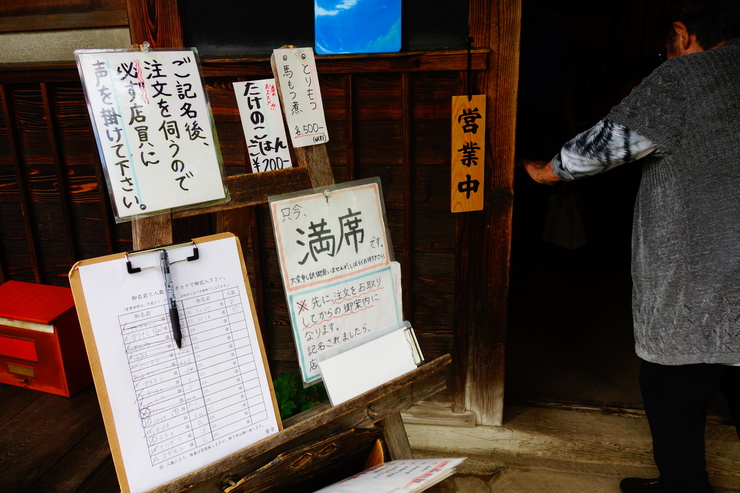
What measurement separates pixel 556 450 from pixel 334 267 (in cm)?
259

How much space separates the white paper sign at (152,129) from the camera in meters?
1.58

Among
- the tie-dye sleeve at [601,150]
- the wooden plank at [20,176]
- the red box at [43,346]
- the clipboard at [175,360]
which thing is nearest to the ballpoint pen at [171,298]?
the clipboard at [175,360]

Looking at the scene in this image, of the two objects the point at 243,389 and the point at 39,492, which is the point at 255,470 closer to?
the point at 243,389

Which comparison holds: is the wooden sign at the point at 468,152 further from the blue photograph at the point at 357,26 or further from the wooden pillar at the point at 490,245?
the blue photograph at the point at 357,26

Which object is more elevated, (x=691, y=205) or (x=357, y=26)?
(x=357, y=26)

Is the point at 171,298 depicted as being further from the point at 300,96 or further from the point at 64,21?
the point at 64,21

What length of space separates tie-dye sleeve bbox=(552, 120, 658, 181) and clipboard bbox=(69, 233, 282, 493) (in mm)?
1784

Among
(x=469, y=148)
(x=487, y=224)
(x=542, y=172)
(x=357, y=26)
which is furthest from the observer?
(x=487, y=224)

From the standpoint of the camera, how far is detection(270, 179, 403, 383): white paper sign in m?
1.85

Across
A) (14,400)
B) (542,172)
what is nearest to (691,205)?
(542,172)

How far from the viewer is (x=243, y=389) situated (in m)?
1.71

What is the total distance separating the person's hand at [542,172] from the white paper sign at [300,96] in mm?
1424

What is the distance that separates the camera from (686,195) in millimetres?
2471

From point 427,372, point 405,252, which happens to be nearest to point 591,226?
point 405,252
